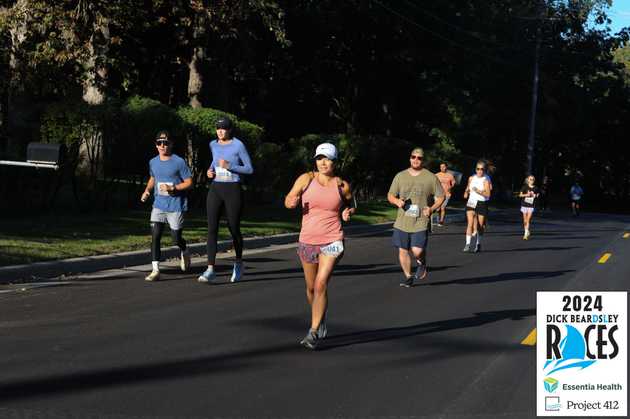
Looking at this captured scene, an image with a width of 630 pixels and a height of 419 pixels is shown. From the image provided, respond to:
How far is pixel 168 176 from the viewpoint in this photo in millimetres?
12516

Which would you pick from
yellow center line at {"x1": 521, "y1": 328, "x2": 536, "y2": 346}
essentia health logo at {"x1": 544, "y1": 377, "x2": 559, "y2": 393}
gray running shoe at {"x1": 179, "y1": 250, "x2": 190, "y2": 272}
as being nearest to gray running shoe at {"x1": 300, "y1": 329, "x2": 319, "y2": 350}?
yellow center line at {"x1": 521, "y1": 328, "x2": 536, "y2": 346}

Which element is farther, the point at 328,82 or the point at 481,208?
the point at 328,82

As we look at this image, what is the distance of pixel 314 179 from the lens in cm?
845

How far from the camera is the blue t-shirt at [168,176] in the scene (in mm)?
12523

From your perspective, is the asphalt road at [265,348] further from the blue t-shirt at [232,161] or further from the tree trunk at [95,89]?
the tree trunk at [95,89]

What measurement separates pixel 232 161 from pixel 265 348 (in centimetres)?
436

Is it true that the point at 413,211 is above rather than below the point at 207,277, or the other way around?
above

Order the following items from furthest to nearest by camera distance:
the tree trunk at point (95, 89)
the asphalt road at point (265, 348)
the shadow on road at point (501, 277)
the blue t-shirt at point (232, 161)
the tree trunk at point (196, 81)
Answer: the tree trunk at point (196, 81) → the tree trunk at point (95, 89) → the shadow on road at point (501, 277) → the blue t-shirt at point (232, 161) → the asphalt road at point (265, 348)

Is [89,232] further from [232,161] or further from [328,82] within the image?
[328,82]

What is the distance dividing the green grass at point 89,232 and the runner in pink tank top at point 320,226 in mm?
5493

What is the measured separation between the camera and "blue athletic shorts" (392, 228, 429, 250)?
12.5 meters

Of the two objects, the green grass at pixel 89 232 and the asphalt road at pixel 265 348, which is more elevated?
the green grass at pixel 89 232

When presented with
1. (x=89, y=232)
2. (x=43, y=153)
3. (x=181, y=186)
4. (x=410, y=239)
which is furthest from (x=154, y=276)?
(x=89, y=232)

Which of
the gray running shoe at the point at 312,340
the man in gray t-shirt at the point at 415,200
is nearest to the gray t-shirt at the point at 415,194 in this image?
the man in gray t-shirt at the point at 415,200
